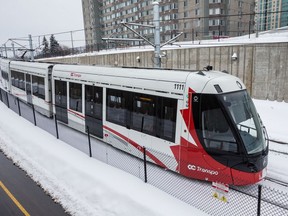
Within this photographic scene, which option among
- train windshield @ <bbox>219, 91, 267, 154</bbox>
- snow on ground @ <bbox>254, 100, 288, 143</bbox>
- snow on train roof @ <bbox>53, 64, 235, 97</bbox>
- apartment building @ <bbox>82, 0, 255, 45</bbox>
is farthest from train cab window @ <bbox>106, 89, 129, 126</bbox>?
apartment building @ <bbox>82, 0, 255, 45</bbox>

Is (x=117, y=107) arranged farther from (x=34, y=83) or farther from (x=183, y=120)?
(x=34, y=83)

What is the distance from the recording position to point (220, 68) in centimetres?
2162

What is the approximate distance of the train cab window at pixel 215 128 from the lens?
23.4 ft

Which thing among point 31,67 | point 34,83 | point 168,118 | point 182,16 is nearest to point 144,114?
point 168,118

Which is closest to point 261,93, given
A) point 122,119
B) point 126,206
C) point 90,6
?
point 122,119

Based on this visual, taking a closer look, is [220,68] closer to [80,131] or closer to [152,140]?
[80,131]

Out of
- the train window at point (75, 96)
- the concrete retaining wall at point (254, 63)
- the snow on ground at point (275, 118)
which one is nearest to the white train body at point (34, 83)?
the train window at point (75, 96)

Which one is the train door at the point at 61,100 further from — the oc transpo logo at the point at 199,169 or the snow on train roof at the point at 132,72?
the oc transpo logo at the point at 199,169

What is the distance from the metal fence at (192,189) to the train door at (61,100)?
1951mm

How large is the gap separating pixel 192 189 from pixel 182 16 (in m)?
53.8

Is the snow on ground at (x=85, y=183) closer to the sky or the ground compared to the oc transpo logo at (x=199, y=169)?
closer to the ground

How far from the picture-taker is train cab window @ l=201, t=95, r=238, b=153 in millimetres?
7117

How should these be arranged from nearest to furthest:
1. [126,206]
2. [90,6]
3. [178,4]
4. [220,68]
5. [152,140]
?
1. [126,206]
2. [152,140]
3. [220,68]
4. [178,4]
5. [90,6]

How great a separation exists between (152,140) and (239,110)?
2892 millimetres
